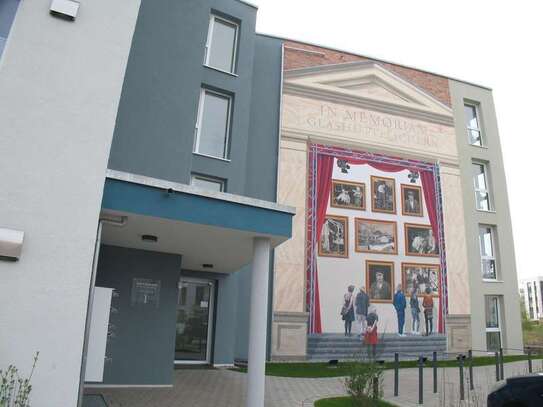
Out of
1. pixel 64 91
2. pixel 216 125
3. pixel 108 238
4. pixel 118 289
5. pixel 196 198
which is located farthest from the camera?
pixel 216 125

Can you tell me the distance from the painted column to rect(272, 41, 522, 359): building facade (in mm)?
7756

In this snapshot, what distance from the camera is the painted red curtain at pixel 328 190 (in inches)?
606

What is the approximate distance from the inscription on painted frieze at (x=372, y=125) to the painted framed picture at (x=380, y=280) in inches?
203

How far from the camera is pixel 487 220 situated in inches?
749

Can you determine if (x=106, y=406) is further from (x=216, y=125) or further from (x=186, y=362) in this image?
(x=216, y=125)

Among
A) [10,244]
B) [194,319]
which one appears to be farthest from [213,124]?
[10,244]

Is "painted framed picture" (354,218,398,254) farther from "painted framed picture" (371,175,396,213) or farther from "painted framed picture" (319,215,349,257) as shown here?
"painted framed picture" (371,175,396,213)

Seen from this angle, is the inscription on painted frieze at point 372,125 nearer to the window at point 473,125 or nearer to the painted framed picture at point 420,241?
the window at point 473,125

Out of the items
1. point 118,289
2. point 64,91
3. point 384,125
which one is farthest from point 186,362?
point 384,125

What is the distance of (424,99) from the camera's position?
19.4 m

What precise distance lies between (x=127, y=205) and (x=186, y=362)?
8.39m

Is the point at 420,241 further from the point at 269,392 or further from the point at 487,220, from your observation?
the point at 269,392

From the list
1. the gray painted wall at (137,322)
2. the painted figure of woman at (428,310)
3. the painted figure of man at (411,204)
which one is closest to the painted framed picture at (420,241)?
the painted figure of man at (411,204)

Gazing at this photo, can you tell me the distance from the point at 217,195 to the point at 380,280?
1110 centimetres
